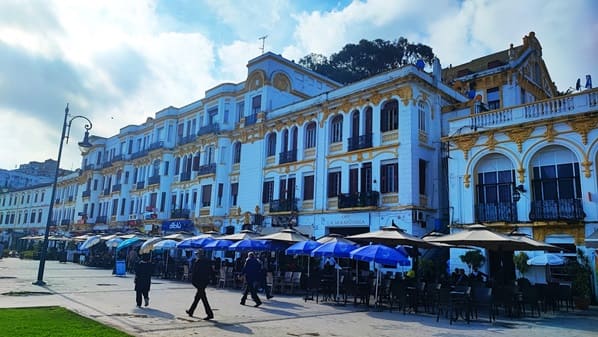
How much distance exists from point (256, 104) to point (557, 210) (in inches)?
875

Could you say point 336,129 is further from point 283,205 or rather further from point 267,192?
point 267,192

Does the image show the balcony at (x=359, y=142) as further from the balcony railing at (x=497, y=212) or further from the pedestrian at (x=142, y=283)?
the pedestrian at (x=142, y=283)

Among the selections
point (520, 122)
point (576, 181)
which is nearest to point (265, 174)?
point (520, 122)

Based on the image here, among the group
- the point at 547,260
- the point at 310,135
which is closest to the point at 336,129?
the point at 310,135

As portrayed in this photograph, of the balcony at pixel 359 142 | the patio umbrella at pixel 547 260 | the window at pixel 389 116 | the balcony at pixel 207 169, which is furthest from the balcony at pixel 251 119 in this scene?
the patio umbrella at pixel 547 260

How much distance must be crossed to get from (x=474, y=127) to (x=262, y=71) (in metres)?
17.4

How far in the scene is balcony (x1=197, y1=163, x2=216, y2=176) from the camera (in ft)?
118

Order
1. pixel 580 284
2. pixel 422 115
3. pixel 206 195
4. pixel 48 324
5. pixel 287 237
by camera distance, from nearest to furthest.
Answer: pixel 48 324 < pixel 580 284 < pixel 287 237 < pixel 422 115 < pixel 206 195

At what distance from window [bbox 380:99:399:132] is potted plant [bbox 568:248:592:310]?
1089cm

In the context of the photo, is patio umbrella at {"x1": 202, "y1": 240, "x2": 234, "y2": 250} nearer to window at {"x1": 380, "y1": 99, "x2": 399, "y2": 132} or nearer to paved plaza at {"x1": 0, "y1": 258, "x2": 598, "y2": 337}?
paved plaza at {"x1": 0, "y1": 258, "x2": 598, "y2": 337}

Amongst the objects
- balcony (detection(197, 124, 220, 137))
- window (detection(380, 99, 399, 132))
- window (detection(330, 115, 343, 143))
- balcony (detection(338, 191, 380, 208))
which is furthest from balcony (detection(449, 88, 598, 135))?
balcony (detection(197, 124, 220, 137))

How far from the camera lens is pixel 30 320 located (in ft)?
33.4

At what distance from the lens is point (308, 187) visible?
28656mm

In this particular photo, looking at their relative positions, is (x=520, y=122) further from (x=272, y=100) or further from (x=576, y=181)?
(x=272, y=100)
